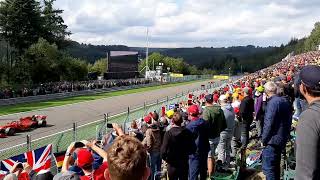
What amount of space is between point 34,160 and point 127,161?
7414 mm

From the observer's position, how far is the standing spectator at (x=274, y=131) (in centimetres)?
680

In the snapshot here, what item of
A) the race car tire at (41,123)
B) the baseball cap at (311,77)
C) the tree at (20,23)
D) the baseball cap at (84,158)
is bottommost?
the race car tire at (41,123)

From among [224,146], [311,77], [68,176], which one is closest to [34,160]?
[224,146]

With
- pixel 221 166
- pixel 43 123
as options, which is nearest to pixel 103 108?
pixel 43 123

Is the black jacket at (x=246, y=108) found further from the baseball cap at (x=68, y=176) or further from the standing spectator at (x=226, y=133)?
the baseball cap at (x=68, y=176)

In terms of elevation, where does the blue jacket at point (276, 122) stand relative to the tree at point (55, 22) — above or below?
below

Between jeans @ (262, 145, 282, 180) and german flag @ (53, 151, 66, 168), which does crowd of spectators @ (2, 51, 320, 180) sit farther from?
german flag @ (53, 151, 66, 168)

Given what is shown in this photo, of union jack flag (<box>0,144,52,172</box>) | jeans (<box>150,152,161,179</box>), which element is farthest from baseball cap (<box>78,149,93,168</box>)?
union jack flag (<box>0,144,52,172</box>)

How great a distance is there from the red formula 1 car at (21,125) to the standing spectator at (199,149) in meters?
16.8

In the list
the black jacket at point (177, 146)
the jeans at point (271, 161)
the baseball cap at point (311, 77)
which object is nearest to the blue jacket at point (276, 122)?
the jeans at point (271, 161)

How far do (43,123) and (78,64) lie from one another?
5038cm

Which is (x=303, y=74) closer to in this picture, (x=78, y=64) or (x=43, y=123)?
(x=43, y=123)

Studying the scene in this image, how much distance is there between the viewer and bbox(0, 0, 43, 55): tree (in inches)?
2815

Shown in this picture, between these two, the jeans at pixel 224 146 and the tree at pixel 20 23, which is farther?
the tree at pixel 20 23
